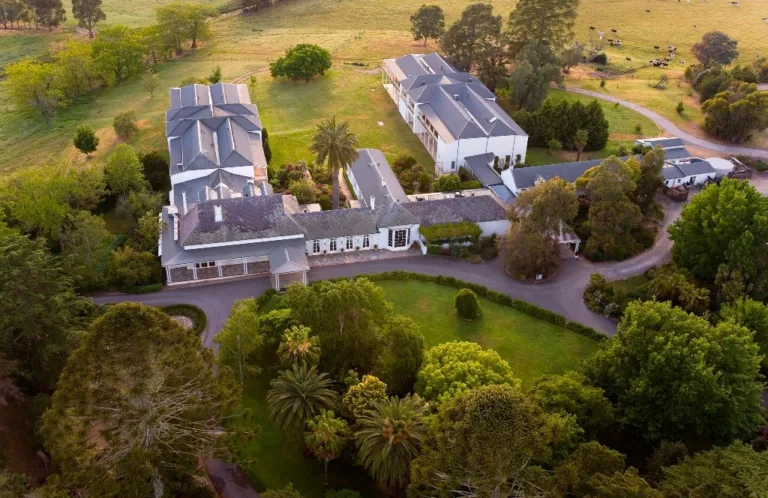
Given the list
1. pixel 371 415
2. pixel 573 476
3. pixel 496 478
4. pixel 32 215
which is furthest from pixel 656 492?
pixel 32 215

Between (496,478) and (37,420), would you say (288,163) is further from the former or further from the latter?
(496,478)

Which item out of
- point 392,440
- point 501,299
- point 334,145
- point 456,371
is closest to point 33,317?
point 392,440

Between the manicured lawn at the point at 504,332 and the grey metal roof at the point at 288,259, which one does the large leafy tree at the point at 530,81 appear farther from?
the grey metal roof at the point at 288,259

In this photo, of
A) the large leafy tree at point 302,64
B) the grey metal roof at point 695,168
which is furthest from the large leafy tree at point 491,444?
the large leafy tree at point 302,64

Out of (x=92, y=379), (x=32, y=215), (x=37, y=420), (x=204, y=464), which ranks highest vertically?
(x=92, y=379)

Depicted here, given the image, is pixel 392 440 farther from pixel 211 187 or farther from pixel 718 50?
pixel 718 50
